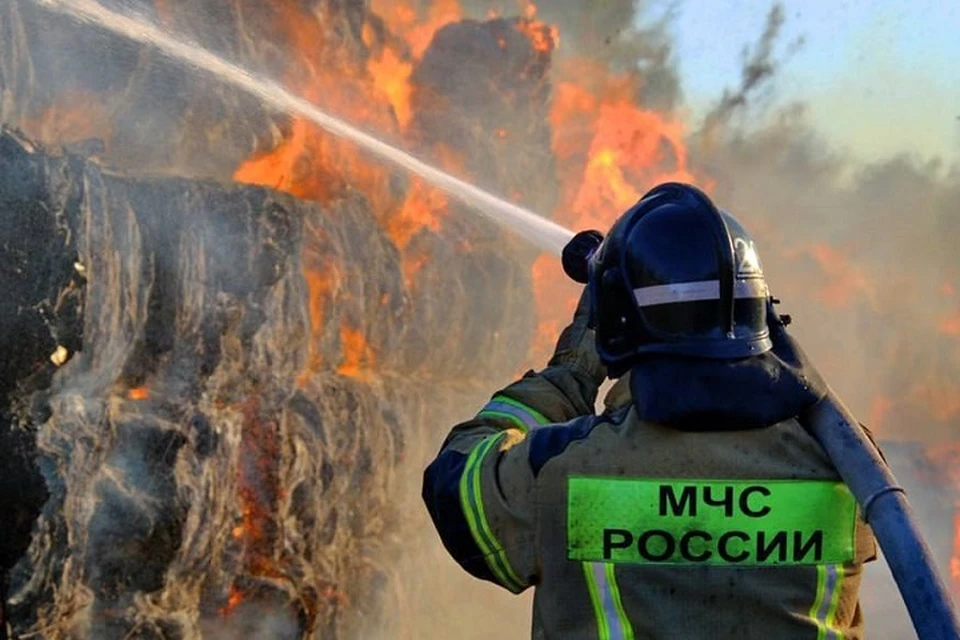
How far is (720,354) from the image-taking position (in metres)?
2.08

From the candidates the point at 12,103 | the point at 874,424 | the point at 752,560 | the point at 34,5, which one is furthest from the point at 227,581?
the point at 874,424

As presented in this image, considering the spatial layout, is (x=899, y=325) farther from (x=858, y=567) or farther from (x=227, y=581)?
(x=858, y=567)

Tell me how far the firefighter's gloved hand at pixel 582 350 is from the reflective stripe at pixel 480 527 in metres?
0.59

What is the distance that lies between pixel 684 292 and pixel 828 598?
0.77 metres

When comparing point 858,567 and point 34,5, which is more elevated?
point 34,5

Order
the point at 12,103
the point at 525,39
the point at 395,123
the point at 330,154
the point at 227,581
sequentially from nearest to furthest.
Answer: the point at 12,103 < the point at 227,581 < the point at 330,154 < the point at 395,123 < the point at 525,39

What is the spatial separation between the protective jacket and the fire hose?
0.23ft

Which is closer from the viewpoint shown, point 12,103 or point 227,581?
point 12,103

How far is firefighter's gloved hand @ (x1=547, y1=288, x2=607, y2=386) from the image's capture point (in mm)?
2653

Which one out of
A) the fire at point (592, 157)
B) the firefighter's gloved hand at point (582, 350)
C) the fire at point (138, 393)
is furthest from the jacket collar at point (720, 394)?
the fire at point (592, 157)

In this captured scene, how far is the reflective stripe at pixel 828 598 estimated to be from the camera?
2.04 m

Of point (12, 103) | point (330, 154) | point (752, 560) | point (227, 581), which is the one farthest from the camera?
point (330, 154)

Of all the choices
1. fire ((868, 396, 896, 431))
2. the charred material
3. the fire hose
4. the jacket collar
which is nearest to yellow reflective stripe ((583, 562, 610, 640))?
the jacket collar

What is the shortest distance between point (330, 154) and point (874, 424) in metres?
18.3
